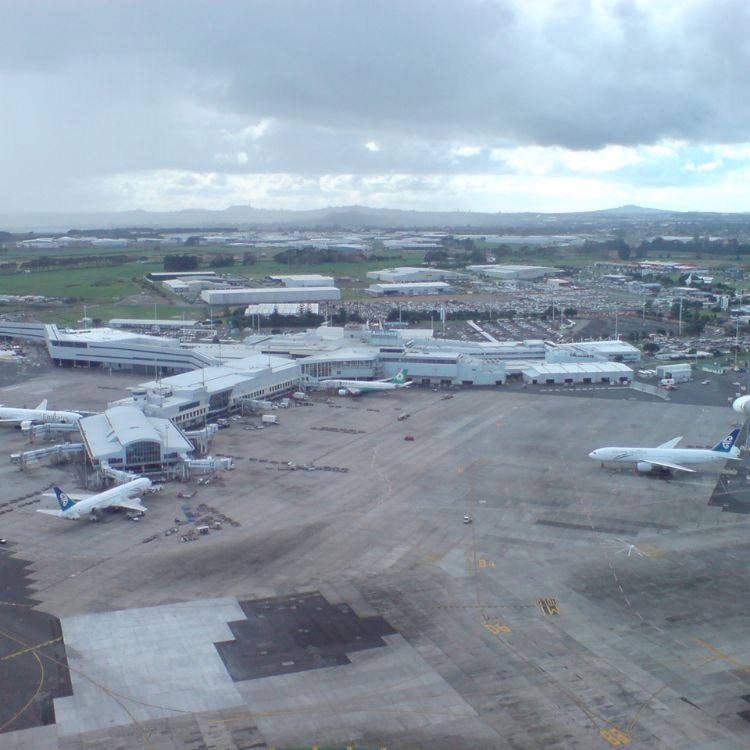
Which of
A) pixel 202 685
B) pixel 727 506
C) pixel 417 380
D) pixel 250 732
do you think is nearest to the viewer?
pixel 250 732

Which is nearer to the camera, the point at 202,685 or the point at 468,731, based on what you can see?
the point at 468,731

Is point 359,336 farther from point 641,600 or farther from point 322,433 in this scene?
point 641,600

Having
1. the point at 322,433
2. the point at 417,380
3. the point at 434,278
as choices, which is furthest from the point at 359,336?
the point at 434,278

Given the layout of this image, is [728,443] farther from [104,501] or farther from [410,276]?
[410,276]

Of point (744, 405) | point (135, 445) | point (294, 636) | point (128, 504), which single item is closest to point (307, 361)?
point (135, 445)

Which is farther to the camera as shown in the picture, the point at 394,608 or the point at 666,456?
the point at 666,456

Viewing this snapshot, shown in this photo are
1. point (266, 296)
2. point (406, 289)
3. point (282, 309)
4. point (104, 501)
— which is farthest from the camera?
point (406, 289)

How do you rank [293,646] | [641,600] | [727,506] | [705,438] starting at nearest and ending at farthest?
[293,646], [641,600], [727,506], [705,438]
